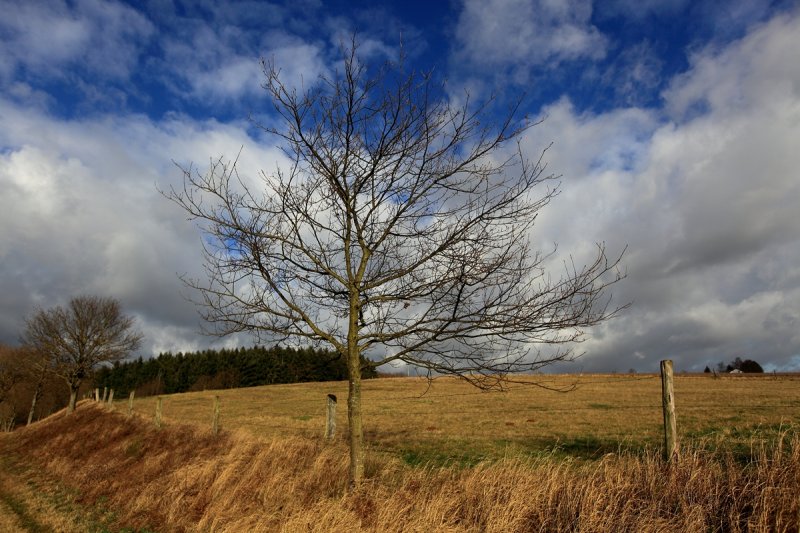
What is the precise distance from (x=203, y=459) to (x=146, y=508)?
3.93 ft

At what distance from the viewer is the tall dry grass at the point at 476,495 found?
444cm

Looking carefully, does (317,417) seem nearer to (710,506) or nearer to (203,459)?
(203,459)

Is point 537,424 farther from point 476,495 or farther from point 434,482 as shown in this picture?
point 476,495

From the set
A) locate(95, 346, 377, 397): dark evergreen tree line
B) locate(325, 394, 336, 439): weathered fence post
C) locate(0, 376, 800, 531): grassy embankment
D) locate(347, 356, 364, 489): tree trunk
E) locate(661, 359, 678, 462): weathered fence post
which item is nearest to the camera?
locate(0, 376, 800, 531): grassy embankment

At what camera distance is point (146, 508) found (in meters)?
8.48

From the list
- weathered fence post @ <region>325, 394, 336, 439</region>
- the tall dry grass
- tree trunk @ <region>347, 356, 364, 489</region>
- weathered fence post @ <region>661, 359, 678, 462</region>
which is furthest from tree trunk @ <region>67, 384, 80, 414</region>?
weathered fence post @ <region>661, 359, 678, 462</region>

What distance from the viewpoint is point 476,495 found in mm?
5176

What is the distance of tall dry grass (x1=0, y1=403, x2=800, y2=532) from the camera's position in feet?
14.6

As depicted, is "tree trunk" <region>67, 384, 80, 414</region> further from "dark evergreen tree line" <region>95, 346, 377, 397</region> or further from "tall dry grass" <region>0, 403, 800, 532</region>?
"dark evergreen tree line" <region>95, 346, 377, 397</region>

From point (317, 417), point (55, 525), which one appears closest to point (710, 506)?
point (55, 525)

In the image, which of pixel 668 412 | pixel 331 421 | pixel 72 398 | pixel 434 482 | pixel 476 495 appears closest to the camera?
pixel 476 495

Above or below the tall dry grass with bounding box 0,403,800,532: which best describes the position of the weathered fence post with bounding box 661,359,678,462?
above

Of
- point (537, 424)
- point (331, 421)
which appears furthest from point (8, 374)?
point (537, 424)

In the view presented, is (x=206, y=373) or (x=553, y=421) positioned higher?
(x=206, y=373)
